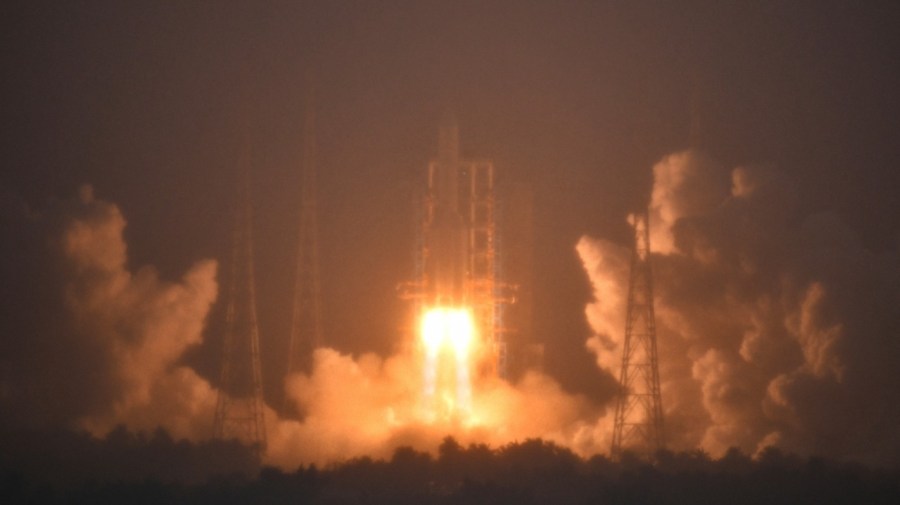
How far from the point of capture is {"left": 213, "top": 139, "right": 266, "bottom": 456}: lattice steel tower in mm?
95625

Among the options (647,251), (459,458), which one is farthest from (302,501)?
(647,251)

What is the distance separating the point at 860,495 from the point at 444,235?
1682 cm

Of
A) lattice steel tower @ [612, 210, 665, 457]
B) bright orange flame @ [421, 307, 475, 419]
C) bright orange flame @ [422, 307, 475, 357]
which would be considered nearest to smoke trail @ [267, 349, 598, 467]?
bright orange flame @ [421, 307, 475, 419]

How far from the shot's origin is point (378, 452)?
95625mm

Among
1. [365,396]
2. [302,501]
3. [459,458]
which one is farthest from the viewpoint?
[365,396]

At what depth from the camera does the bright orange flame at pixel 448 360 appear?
97062 mm

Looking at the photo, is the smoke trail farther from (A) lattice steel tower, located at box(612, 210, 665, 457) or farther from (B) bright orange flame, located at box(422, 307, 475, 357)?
(A) lattice steel tower, located at box(612, 210, 665, 457)

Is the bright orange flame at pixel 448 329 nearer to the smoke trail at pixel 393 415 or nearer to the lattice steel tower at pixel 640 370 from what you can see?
the smoke trail at pixel 393 415

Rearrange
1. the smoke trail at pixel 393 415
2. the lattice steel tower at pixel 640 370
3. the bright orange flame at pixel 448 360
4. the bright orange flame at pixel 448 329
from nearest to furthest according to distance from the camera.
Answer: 1. the lattice steel tower at pixel 640 370
2. the smoke trail at pixel 393 415
3. the bright orange flame at pixel 448 329
4. the bright orange flame at pixel 448 360

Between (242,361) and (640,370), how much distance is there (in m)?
14.9

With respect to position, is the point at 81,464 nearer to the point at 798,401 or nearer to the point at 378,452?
the point at 378,452

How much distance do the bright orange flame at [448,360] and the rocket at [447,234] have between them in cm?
81

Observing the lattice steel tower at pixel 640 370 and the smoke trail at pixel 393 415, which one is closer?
the lattice steel tower at pixel 640 370

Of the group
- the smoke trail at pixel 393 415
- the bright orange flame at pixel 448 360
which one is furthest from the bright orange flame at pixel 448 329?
the smoke trail at pixel 393 415
